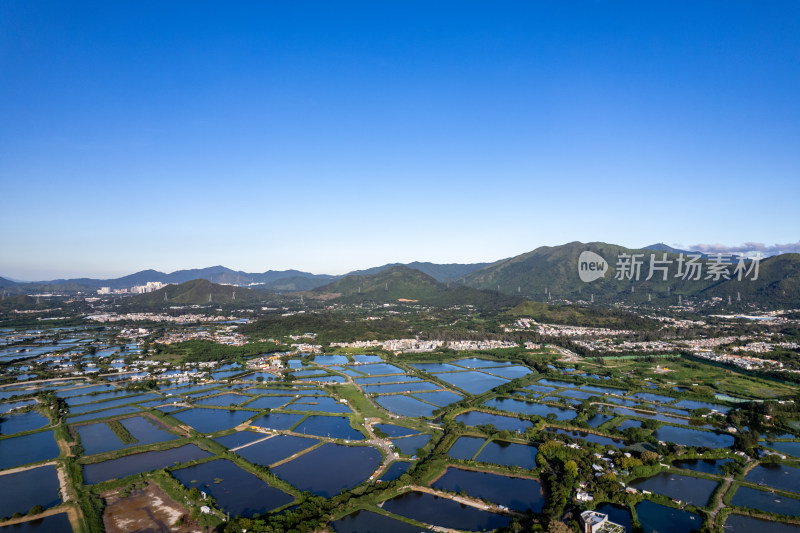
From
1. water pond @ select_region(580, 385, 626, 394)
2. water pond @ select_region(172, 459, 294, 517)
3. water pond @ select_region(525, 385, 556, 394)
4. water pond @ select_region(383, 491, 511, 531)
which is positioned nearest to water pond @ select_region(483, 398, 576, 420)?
water pond @ select_region(525, 385, 556, 394)

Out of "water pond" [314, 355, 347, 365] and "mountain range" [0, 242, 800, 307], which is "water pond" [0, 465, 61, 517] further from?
"mountain range" [0, 242, 800, 307]

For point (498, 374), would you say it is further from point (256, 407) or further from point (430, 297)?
point (430, 297)

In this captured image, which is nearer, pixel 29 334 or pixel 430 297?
pixel 29 334

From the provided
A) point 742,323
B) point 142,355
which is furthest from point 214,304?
point 742,323

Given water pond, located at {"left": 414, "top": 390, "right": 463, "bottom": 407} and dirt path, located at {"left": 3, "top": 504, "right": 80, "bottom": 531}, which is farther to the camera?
water pond, located at {"left": 414, "top": 390, "right": 463, "bottom": 407}

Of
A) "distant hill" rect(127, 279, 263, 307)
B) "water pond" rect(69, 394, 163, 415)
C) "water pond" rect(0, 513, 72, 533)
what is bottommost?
"water pond" rect(0, 513, 72, 533)

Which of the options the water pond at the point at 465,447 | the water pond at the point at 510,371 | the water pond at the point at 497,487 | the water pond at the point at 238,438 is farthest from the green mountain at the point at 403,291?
the water pond at the point at 497,487
